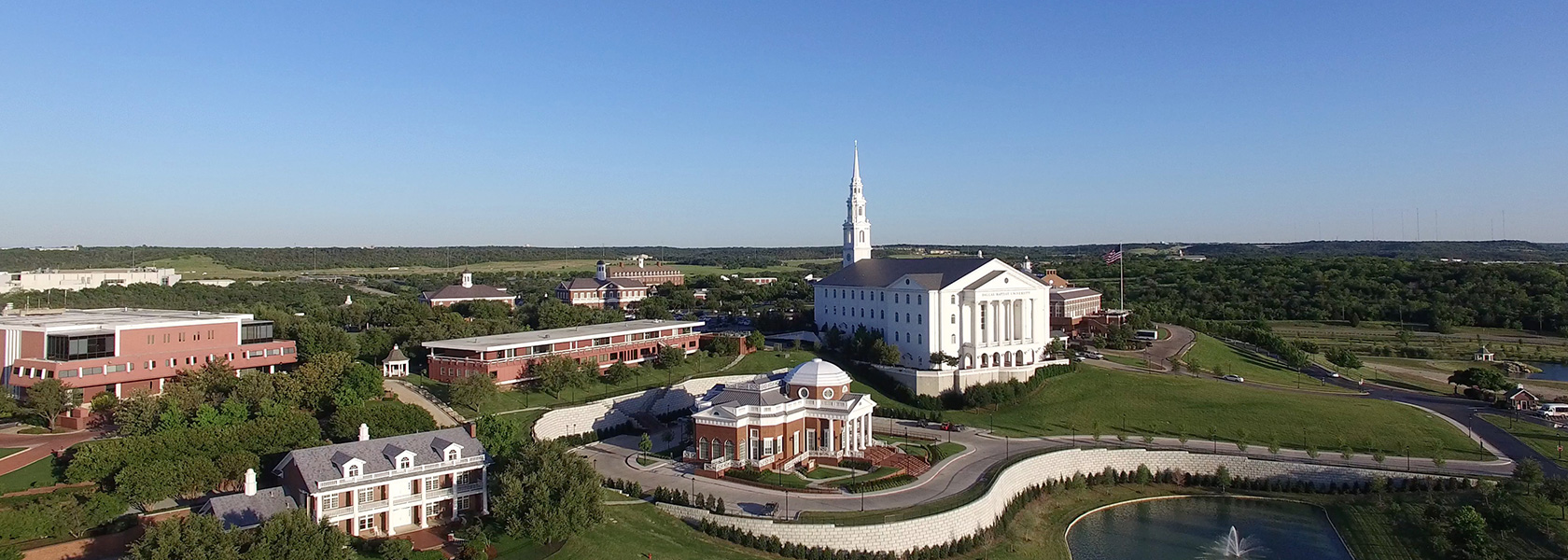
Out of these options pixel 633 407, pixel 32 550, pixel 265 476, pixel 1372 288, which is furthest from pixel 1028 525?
pixel 1372 288

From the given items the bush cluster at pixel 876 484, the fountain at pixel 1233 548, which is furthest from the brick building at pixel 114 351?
the fountain at pixel 1233 548

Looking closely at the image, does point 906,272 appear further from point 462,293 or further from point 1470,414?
point 462,293

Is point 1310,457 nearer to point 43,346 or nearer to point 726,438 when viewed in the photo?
point 726,438

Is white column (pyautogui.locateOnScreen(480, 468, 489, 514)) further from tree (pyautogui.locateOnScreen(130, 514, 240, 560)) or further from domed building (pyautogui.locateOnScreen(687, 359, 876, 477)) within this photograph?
tree (pyautogui.locateOnScreen(130, 514, 240, 560))

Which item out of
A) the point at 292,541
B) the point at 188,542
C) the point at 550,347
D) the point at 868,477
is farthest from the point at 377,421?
the point at 868,477

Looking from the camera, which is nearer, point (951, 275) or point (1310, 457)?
point (1310, 457)

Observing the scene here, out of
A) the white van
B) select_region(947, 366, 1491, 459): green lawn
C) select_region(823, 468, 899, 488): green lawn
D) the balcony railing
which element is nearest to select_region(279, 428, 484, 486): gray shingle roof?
the balcony railing
